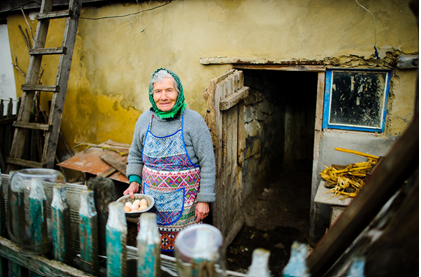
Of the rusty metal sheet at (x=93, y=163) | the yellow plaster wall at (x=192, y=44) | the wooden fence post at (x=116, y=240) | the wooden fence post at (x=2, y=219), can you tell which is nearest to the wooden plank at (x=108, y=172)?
the rusty metal sheet at (x=93, y=163)

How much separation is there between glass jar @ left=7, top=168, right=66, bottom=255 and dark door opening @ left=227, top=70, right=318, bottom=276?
260cm

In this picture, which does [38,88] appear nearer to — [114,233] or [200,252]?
[114,233]

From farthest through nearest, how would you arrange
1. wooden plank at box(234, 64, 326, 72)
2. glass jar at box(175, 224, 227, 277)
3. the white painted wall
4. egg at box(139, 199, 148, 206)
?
the white painted wall
wooden plank at box(234, 64, 326, 72)
egg at box(139, 199, 148, 206)
glass jar at box(175, 224, 227, 277)

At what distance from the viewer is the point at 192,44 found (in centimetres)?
376

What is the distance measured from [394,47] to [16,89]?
637cm

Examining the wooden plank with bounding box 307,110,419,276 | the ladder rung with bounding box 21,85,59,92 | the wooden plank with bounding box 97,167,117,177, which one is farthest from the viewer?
the ladder rung with bounding box 21,85,59,92

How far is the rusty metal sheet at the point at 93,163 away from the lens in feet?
12.2

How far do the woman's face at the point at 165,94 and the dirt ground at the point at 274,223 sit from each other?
7.63 feet

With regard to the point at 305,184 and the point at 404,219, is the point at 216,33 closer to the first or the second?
the point at 404,219

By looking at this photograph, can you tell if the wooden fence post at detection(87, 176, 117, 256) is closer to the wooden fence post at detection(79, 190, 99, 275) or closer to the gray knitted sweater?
the wooden fence post at detection(79, 190, 99, 275)

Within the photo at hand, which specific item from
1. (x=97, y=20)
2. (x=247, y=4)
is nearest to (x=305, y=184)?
(x=247, y=4)

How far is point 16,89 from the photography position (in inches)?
213

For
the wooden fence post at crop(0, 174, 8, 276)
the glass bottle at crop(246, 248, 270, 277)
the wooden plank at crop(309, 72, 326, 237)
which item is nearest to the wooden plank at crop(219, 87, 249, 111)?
the wooden plank at crop(309, 72, 326, 237)

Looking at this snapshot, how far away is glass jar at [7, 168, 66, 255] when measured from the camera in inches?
58.2
